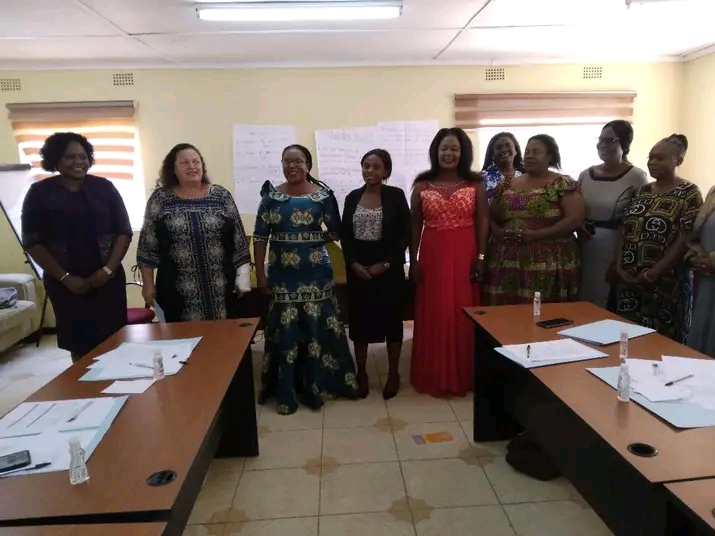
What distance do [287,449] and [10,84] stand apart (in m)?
3.92

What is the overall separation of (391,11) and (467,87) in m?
1.63

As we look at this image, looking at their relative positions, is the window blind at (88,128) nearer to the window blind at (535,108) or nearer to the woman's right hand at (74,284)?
the woman's right hand at (74,284)

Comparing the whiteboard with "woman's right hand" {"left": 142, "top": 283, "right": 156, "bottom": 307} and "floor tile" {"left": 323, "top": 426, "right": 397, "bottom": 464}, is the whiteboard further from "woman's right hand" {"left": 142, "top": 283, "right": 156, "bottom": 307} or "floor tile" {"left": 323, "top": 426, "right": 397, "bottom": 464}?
"floor tile" {"left": 323, "top": 426, "right": 397, "bottom": 464}

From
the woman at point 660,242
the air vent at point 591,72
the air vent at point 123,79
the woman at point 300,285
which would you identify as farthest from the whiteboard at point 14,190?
the air vent at point 591,72

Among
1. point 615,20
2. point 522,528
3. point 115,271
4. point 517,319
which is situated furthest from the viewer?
point 615,20

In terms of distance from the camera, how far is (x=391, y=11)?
322 cm

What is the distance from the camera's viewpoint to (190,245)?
2.65m

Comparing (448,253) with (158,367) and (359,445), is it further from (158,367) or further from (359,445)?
(158,367)

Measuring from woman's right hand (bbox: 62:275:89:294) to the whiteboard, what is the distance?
1.84 meters

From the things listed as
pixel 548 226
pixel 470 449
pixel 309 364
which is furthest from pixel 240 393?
pixel 548 226

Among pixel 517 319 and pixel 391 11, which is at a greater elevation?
pixel 391 11

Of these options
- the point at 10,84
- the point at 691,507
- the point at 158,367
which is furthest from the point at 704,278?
the point at 10,84

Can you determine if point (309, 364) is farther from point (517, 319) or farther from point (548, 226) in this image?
point (548, 226)

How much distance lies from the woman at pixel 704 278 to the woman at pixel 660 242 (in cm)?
7
